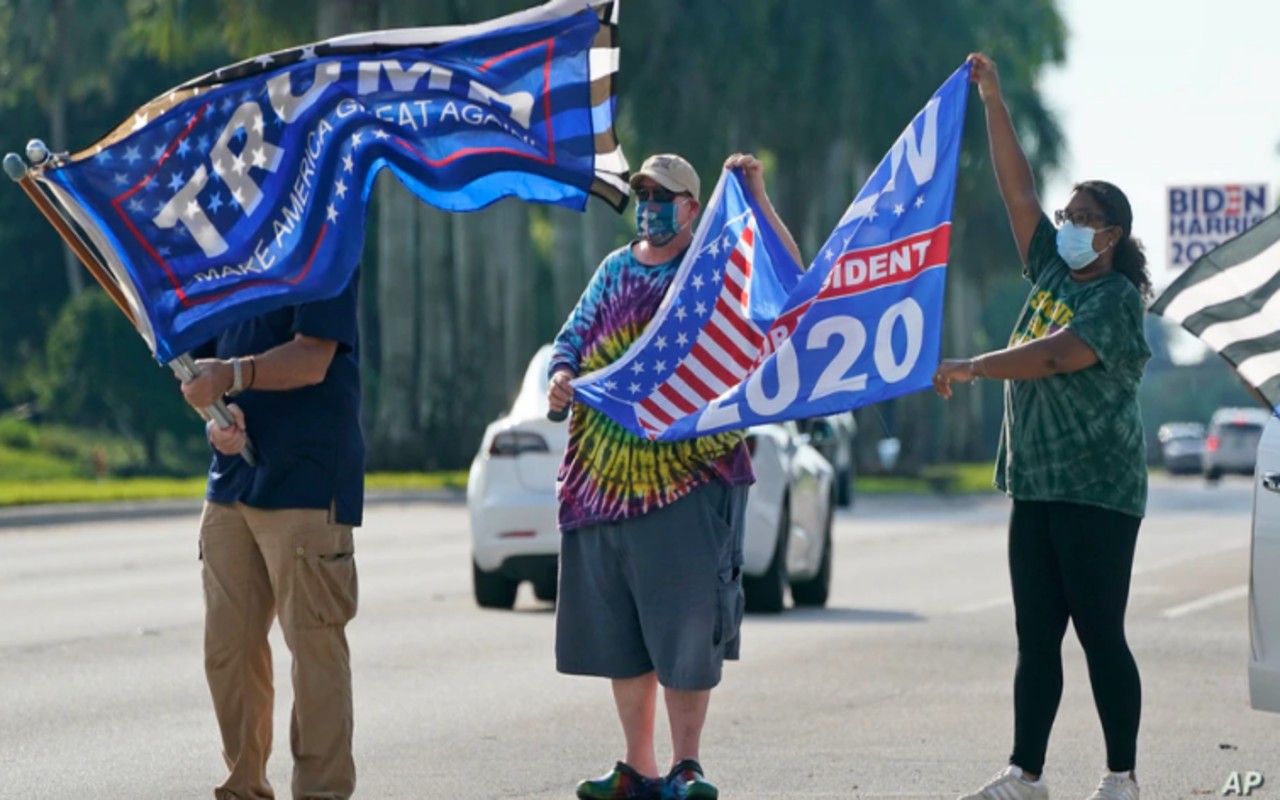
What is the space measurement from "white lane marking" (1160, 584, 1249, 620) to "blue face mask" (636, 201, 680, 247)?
906 cm

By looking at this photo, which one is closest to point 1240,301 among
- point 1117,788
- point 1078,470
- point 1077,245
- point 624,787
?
point 1077,245

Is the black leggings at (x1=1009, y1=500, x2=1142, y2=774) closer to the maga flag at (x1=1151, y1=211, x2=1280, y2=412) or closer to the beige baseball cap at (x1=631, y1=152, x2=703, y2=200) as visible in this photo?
the maga flag at (x1=1151, y1=211, x2=1280, y2=412)

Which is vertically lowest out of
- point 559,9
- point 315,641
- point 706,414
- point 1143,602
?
point 1143,602

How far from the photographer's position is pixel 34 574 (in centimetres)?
1995

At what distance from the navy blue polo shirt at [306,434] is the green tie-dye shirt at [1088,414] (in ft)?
6.54

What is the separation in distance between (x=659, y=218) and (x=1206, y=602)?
36.4 feet

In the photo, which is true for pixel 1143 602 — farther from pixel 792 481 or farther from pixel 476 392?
pixel 476 392

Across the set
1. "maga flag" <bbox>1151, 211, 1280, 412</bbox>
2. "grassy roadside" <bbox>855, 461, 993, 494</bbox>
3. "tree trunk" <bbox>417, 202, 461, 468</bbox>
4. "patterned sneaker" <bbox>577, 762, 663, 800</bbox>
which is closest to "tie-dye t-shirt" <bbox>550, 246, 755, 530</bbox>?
"patterned sneaker" <bbox>577, 762, 663, 800</bbox>

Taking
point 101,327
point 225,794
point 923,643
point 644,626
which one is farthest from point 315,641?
point 101,327

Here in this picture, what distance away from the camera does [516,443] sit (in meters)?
16.2

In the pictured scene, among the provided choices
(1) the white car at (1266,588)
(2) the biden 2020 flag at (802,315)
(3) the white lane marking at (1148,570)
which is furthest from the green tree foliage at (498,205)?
(1) the white car at (1266,588)

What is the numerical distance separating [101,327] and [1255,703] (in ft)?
157

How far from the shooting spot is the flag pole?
7395 mm

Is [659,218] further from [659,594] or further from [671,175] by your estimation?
[659,594]
